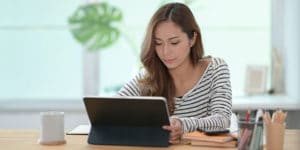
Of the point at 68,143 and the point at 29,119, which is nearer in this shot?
the point at 68,143

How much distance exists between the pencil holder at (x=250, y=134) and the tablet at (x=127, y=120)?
27 centimetres

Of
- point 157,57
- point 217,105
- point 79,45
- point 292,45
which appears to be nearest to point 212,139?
point 217,105

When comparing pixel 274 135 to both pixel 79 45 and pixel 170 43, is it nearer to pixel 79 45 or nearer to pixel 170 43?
pixel 170 43

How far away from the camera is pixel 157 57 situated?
Result: 248 centimetres

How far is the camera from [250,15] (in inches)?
150

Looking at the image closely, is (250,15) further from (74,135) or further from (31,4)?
(74,135)

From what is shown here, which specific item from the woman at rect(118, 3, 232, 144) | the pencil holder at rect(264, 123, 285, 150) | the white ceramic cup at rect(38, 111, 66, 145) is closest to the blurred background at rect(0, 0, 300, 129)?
the woman at rect(118, 3, 232, 144)

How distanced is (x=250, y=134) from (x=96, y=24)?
223 cm

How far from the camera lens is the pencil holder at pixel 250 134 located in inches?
66.0

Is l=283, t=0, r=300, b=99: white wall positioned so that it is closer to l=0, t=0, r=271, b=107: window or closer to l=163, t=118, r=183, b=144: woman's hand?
l=0, t=0, r=271, b=107: window

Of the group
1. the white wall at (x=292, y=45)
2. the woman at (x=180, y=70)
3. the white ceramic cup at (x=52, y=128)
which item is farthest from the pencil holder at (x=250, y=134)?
the white wall at (x=292, y=45)

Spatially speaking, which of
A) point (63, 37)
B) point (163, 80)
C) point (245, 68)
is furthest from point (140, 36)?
point (163, 80)

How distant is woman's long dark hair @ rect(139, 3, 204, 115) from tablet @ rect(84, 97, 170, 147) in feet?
1.83

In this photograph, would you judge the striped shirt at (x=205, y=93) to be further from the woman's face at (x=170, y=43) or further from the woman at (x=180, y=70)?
the woman's face at (x=170, y=43)
